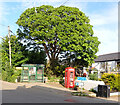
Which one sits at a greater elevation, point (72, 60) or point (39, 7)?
point (39, 7)

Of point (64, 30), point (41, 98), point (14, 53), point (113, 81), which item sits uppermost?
point (64, 30)

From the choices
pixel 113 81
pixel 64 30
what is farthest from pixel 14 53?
pixel 113 81

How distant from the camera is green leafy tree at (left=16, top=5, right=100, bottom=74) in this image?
22.1 m

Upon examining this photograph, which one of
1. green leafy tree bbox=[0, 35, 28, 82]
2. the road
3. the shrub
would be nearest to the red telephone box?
the shrub

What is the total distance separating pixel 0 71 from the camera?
80.7 ft

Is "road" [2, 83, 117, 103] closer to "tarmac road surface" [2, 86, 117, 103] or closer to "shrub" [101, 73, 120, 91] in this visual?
"tarmac road surface" [2, 86, 117, 103]

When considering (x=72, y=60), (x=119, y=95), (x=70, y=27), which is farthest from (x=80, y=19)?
(x=119, y=95)

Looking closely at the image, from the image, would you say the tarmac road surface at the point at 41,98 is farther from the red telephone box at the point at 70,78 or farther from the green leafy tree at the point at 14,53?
the green leafy tree at the point at 14,53

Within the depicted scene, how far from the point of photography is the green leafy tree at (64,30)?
22078 millimetres

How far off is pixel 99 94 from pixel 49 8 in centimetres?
1600

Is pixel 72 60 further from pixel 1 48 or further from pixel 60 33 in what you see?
pixel 1 48

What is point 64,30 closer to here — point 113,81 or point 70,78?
point 70,78

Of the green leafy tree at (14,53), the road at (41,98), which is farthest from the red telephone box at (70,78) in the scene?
the green leafy tree at (14,53)

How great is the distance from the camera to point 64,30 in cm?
2277
